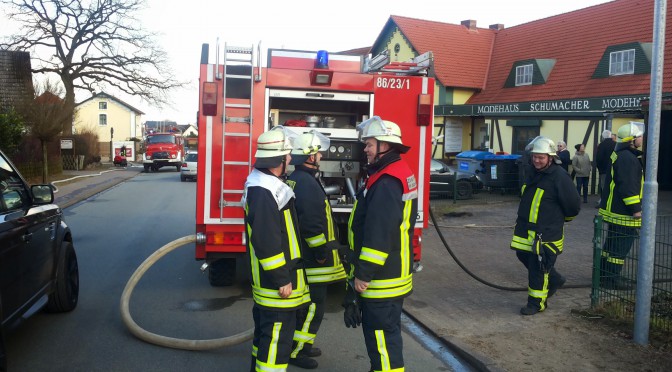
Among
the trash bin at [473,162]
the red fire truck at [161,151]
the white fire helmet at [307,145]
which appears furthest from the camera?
the red fire truck at [161,151]

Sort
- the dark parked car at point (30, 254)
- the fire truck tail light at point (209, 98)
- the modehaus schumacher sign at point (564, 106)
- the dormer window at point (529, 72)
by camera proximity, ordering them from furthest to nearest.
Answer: the dormer window at point (529, 72) → the modehaus schumacher sign at point (564, 106) → the fire truck tail light at point (209, 98) → the dark parked car at point (30, 254)

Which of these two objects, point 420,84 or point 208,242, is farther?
point 420,84

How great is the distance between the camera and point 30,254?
522 centimetres

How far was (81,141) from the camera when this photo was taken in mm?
38812

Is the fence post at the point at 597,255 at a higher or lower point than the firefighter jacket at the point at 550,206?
lower

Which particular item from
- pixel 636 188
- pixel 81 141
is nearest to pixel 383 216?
pixel 636 188

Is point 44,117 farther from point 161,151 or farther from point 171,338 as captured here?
point 171,338

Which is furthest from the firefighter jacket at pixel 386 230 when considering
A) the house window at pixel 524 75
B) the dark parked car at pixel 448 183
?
the house window at pixel 524 75

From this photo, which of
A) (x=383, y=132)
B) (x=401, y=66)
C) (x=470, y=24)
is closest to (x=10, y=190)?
(x=383, y=132)

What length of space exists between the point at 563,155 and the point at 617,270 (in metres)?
10.7

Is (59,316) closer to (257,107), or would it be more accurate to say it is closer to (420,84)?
(257,107)

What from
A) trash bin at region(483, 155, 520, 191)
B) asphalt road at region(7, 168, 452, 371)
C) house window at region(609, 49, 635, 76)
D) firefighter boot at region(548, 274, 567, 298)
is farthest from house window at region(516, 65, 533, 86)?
firefighter boot at region(548, 274, 567, 298)

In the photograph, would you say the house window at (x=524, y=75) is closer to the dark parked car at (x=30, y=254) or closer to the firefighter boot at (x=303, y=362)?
the dark parked car at (x=30, y=254)

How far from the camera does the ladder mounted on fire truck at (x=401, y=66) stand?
7.21m
